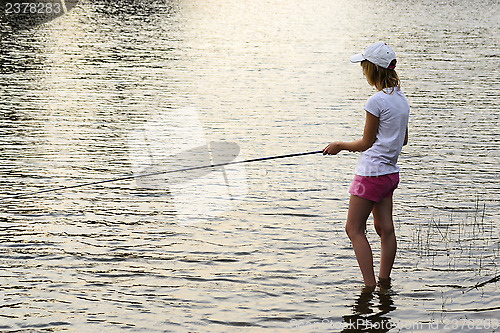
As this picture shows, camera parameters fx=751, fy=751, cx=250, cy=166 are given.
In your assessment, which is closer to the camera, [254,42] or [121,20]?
[254,42]

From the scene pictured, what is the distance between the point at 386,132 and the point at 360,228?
754 millimetres

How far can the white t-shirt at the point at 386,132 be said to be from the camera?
5270 millimetres

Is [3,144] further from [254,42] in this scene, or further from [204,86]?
[254,42]

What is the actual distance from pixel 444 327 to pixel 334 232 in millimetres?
2381

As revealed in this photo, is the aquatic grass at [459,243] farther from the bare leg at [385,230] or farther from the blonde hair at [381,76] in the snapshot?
the blonde hair at [381,76]

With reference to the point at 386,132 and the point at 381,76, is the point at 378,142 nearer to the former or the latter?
the point at 386,132

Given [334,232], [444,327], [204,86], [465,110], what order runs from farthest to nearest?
[204,86] < [465,110] < [334,232] < [444,327]

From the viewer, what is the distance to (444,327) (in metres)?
5.21

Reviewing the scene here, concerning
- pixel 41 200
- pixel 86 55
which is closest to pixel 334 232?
pixel 41 200

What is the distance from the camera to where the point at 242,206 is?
845cm

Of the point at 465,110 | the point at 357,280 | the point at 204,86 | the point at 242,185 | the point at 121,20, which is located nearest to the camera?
the point at 357,280
